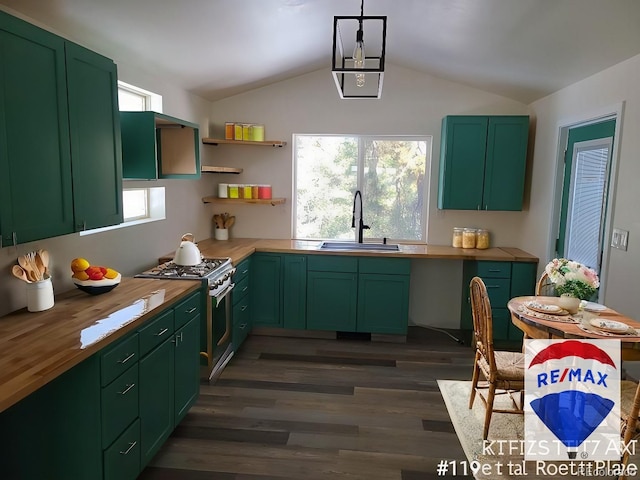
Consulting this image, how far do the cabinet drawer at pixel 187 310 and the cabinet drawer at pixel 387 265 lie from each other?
178cm

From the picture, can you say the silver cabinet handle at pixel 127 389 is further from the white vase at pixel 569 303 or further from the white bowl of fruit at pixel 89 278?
the white vase at pixel 569 303

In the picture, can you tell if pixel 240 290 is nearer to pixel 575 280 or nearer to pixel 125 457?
pixel 125 457

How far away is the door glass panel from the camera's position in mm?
3119

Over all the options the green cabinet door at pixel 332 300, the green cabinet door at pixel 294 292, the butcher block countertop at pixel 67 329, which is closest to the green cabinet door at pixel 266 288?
the green cabinet door at pixel 294 292

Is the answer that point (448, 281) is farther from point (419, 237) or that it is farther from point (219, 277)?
point (219, 277)

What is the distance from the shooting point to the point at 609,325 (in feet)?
7.50

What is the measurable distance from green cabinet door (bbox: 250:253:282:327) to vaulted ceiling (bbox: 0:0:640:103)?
65.4 inches

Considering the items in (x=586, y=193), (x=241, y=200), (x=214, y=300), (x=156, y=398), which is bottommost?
(x=156, y=398)

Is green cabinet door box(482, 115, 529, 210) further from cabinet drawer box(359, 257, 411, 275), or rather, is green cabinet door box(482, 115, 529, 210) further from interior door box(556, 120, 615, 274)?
cabinet drawer box(359, 257, 411, 275)

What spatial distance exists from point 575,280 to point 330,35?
2.51 m

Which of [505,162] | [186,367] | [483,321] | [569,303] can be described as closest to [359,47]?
[483,321]

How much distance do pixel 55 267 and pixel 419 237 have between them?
333 cm

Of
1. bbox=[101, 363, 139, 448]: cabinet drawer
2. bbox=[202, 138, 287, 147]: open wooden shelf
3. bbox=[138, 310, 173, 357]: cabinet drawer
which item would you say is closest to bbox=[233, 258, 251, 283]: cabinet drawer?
bbox=[202, 138, 287, 147]: open wooden shelf

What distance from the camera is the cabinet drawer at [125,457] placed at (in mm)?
1894
